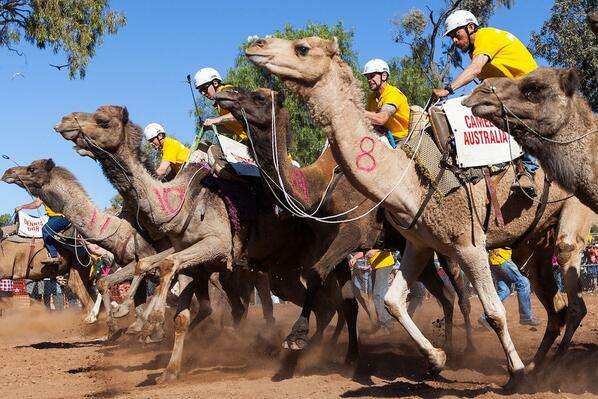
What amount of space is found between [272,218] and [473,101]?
12.8 ft

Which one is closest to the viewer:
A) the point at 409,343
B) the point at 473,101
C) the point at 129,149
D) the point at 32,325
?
the point at 473,101

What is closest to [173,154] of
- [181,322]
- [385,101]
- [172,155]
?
[172,155]

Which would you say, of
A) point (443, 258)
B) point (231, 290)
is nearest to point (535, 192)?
point (443, 258)

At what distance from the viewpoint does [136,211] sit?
977 cm

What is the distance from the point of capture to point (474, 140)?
305 inches

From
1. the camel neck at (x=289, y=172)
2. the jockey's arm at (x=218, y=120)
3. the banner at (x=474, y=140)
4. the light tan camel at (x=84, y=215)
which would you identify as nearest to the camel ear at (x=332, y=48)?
the banner at (x=474, y=140)

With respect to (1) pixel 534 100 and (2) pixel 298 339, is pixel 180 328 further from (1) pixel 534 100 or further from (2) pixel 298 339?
(1) pixel 534 100

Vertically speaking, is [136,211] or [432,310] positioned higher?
[136,211]

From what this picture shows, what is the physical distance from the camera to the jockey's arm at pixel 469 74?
7672 millimetres

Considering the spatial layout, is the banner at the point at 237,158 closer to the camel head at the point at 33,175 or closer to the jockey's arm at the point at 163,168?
the jockey's arm at the point at 163,168

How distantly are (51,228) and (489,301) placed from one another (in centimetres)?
1166

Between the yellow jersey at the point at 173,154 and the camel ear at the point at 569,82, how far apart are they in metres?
6.76

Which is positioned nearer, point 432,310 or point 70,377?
point 70,377

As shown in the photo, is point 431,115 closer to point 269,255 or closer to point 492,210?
point 492,210
